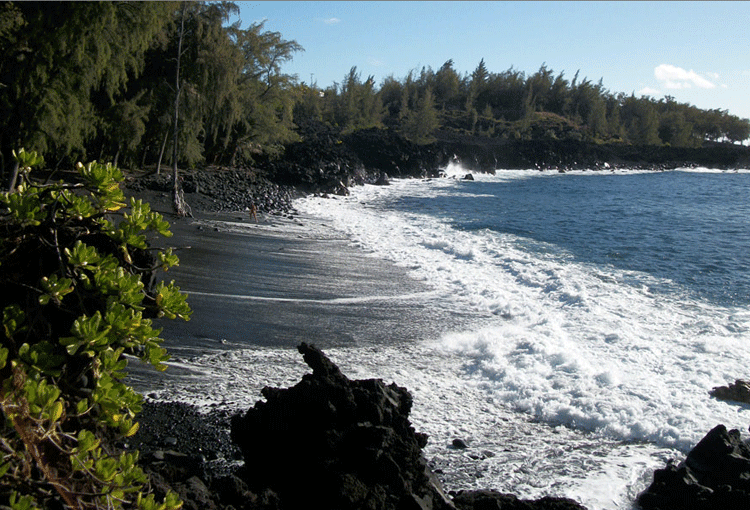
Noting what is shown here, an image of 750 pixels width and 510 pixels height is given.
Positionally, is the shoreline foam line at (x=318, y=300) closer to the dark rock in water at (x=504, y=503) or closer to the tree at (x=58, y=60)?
the dark rock in water at (x=504, y=503)

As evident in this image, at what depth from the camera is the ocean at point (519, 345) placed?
19.4 ft

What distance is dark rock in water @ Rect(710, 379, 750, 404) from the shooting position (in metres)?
7.34

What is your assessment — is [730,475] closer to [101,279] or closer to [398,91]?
[101,279]

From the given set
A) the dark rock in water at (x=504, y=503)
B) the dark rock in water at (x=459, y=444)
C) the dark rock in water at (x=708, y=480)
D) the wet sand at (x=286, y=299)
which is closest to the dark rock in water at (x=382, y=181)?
the wet sand at (x=286, y=299)

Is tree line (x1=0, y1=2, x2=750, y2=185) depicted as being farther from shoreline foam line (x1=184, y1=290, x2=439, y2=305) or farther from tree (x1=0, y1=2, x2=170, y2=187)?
shoreline foam line (x1=184, y1=290, x2=439, y2=305)

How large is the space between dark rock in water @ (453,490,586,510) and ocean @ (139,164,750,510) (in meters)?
0.71

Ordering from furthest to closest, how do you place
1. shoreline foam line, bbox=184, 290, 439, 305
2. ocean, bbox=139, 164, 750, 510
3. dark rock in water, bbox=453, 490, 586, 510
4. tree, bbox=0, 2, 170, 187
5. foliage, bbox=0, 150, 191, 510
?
1. tree, bbox=0, 2, 170, 187
2. shoreline foam line, bbox=184, 290, 439, 305
3. ocean, bbox=139, 164, 750, 510
4. dark rock in water, bbox=453, 490, 586, 510
5. foliage, bbox=0, 150, 191, 510

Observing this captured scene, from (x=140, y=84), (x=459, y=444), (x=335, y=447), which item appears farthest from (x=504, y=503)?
(x=140, y=84)

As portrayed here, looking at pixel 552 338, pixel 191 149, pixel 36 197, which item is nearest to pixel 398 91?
pixel 191 149

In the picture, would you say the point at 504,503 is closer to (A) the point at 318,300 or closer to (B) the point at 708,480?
(B) the point at 708,480

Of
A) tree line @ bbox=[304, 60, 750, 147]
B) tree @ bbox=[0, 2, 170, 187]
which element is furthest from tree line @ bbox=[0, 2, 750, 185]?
tree line @ bbox=[304, 60, 750, 147]

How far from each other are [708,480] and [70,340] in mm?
5190

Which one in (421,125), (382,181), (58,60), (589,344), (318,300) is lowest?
(589,344)

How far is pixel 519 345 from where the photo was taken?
29.0 feet
